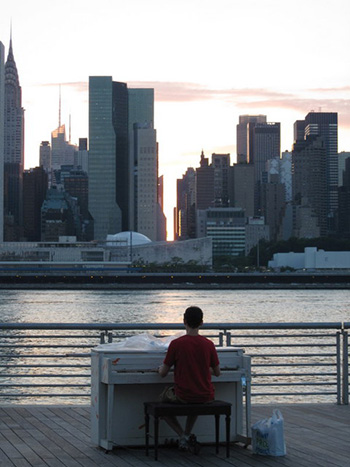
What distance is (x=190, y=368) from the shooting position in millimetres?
8164

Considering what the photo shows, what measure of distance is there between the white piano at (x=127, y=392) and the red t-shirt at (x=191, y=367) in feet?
0.91

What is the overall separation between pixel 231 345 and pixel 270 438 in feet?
16.7

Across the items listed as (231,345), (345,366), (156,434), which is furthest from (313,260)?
(156,434)

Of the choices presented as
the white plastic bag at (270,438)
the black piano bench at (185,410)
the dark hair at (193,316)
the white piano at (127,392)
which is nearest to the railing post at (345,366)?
the white piano at (127,392)

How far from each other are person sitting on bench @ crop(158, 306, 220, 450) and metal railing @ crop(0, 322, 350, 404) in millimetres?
1329

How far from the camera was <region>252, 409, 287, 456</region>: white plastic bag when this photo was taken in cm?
819

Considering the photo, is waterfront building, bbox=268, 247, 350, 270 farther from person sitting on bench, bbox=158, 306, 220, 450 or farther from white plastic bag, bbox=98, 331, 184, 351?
person sitting on bench, bbox=158, 306, 220, 450

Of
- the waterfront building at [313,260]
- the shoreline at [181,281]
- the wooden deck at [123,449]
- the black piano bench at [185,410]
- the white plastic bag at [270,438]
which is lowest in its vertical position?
the shoreline at [181,281]

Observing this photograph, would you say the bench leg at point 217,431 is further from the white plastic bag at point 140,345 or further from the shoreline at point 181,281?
the shoreline at point 181,281

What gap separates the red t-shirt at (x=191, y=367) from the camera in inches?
320

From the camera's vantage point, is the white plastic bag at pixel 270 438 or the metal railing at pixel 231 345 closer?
the white plastic bag at pixel 270 438

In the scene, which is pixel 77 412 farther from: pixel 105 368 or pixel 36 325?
pixel 105 368

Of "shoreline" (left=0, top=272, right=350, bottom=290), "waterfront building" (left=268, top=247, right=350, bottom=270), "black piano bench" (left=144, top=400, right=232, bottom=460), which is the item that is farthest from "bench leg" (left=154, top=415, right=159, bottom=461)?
"waterfront building" (left=268, top=247, right=350, bottom=270)

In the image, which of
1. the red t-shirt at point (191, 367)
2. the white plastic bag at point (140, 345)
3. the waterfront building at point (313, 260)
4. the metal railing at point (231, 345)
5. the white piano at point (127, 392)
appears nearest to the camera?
the red t-shirt at point (191, 367)
